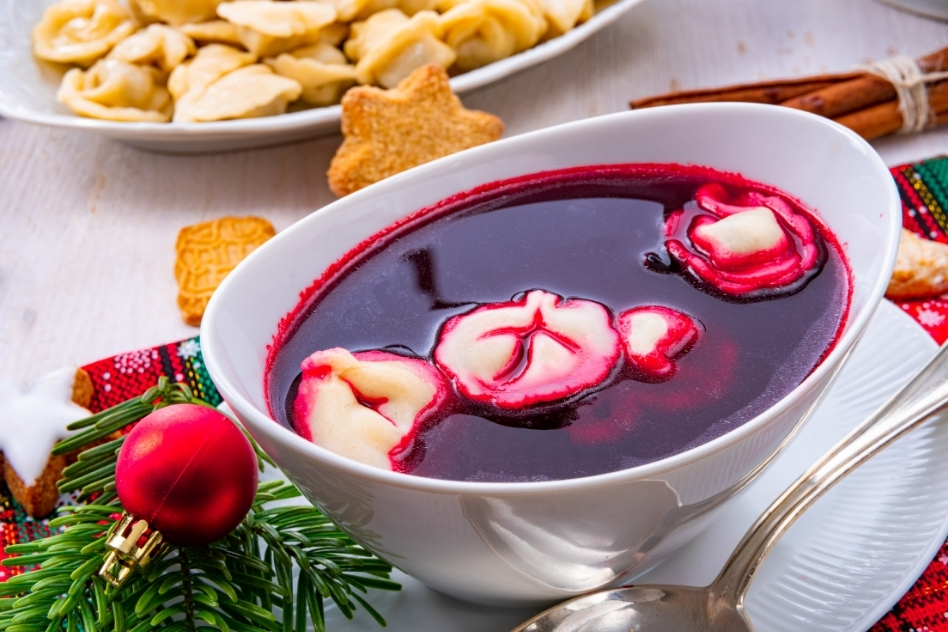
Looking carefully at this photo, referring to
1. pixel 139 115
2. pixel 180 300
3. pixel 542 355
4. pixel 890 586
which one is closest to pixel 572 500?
pixel 542 355

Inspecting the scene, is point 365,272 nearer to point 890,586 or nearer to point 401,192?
point 401,192

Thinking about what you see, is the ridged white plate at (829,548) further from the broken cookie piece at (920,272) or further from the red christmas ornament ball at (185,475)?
the broken cookie piece at (920,272)

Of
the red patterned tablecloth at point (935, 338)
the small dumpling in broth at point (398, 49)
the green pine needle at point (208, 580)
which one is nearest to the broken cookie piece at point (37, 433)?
the red patterned tablecloth at point (935, 338)

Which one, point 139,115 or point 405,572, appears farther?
point 139,115

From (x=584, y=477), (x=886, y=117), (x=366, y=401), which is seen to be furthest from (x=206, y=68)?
(x=584, y=477)

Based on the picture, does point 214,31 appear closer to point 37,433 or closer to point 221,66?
point 221,66
